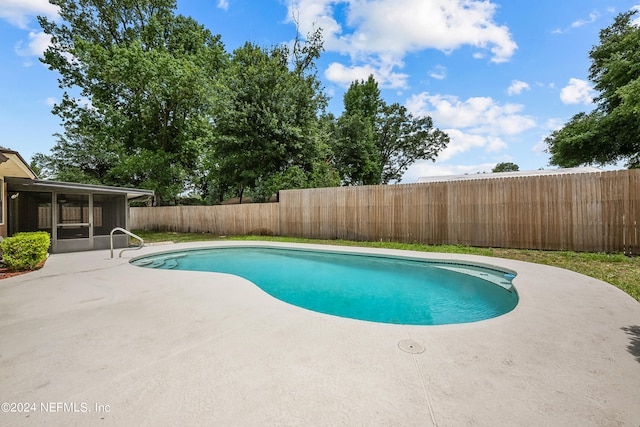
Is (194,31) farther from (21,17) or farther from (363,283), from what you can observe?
(363,283)

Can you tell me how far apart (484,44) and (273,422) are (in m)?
11.4

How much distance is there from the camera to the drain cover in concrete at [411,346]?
6.75 feet

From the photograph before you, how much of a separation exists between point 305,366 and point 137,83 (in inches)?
624

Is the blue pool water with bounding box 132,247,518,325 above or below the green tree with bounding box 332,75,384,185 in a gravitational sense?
below

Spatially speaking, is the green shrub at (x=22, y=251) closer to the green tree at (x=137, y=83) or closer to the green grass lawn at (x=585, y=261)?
the green grass lawn at (x=585, y=261)

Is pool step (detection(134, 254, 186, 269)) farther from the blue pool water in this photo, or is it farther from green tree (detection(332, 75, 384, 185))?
green tree (detection(332, 75, 384, 185))

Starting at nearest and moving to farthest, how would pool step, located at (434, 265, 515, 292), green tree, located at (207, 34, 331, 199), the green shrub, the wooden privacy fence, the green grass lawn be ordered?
1. the green grass lawn
2. pool step, located at (434, 265, 515, 292)
3. the green shrub
4. the wooden privacy fence
5. green tree, located at (207, 34, 331, 199)

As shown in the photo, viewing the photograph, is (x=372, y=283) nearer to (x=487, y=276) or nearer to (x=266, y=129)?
(x=487, y=276)

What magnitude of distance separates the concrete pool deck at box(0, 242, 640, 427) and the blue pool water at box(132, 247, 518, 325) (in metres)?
0.92

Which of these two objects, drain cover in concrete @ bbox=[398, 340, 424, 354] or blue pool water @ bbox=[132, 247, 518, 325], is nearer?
drain cover in concrete @ bbox=[398, 340, 424, 354]

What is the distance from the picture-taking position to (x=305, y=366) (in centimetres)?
186

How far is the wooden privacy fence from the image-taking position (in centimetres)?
611

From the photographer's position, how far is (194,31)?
16453mm

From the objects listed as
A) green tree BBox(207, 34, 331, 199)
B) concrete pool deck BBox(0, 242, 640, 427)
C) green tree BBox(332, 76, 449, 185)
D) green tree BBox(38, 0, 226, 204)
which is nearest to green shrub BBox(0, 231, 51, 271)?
concrete pool deck BBox(0, 242, 640, 427)
